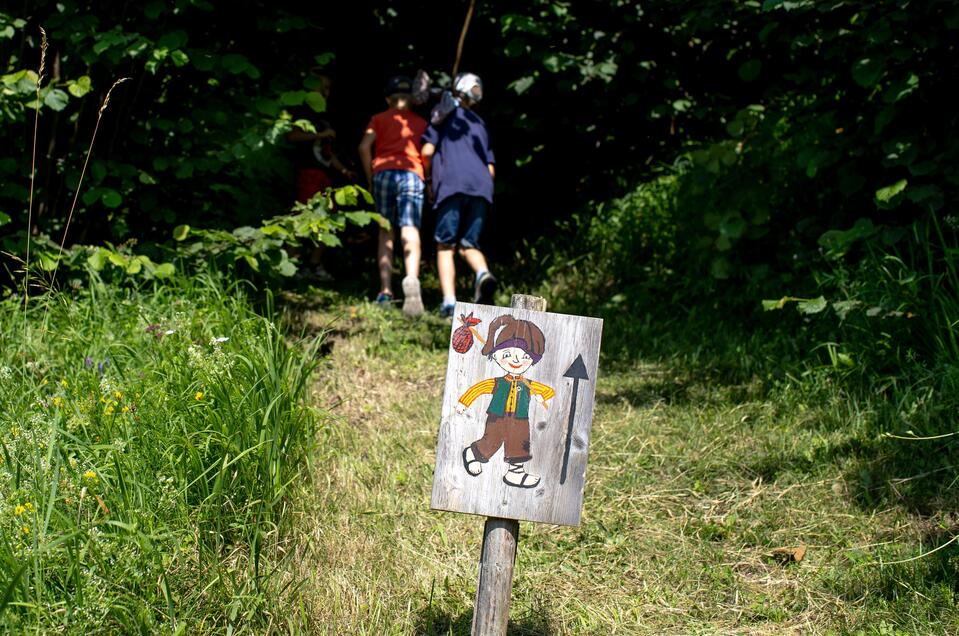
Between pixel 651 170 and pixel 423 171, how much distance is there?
6.27 ft

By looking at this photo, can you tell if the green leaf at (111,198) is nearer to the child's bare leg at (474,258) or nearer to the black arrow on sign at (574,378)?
the child's bare leg at (474,258)

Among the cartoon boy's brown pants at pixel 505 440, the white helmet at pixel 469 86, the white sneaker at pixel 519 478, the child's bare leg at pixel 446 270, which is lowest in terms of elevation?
the white sneaker at pixel 519 478

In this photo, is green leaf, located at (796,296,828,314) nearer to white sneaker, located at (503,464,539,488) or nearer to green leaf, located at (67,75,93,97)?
white sneaker, located at (503,464,539,488)

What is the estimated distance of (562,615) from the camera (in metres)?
2.85

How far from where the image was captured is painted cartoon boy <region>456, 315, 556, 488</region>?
2.28m

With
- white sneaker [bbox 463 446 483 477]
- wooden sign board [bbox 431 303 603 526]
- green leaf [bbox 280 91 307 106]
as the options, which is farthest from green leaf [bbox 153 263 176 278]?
white sneaker [bbox 463 446 483 477]

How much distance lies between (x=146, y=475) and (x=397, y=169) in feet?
12.1

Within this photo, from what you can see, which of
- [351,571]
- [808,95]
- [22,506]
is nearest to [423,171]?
[808,95]

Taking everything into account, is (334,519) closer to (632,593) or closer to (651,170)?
(632,593)

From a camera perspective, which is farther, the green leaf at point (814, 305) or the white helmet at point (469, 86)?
the white helmet at point (469, 86)

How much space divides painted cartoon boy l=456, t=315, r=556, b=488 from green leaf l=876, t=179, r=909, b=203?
2520mm

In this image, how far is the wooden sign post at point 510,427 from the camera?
2.28m

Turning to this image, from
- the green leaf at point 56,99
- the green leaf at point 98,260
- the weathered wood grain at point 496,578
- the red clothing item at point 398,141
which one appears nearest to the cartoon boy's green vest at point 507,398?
the weathered wood grain at point 496,578

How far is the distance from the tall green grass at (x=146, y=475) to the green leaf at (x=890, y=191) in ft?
8.98
